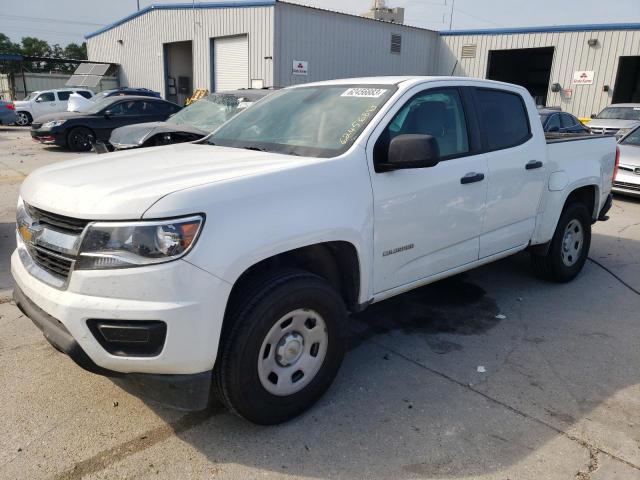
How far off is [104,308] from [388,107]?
80.7 inches

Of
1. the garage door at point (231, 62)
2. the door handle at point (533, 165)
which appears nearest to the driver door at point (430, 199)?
the door handle at point (533, 165)

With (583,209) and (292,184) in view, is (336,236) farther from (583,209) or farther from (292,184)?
(583,209)

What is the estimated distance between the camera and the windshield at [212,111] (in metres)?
9.68

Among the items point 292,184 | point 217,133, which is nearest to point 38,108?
point 217,133

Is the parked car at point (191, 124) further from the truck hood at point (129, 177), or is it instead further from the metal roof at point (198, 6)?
the metal roof at point (198, 6)

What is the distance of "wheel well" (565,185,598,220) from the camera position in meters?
5.30

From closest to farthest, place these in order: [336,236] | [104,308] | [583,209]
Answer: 1. [104,308]
2. [336,236]
3. [583,209]

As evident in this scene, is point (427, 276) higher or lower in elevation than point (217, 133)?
lower

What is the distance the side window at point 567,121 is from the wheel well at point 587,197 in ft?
31.6

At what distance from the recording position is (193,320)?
7.93ft

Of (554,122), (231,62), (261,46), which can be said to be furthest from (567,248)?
(231,62)

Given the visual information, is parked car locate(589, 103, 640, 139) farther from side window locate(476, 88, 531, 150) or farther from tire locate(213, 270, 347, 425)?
tire locate(213, 270, 347, 425)

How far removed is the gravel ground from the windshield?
5794mm

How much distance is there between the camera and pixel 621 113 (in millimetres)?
17047
